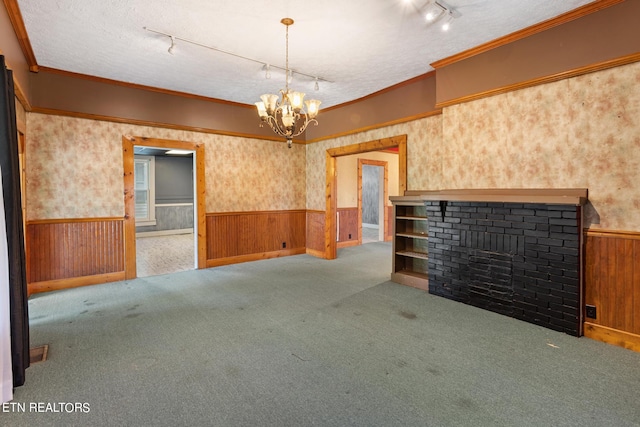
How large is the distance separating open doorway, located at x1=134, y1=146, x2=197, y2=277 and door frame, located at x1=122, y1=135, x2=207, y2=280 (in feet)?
9.02

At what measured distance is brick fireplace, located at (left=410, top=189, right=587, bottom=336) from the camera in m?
2.98

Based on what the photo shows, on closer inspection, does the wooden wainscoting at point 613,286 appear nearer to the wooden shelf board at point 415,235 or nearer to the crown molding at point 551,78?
the crown molding at point 551,78

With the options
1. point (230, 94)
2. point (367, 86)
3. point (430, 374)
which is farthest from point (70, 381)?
point (367, 86)

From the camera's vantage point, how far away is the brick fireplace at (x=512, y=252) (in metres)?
2.98

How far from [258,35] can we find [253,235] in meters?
3.66

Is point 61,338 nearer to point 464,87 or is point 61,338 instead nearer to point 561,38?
point 464,87

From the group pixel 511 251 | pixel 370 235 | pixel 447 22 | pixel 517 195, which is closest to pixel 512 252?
pixel 511 251

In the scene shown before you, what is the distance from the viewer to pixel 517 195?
3.35m

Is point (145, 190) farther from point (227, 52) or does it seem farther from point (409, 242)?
point (409, 242)

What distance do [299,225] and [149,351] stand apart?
4378 mm

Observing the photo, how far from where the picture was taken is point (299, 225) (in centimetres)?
685

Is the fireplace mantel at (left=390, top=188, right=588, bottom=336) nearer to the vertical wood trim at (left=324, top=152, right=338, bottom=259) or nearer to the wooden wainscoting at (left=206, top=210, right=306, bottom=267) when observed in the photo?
the vertical wood trim at (left=324, top=152, right=338, bottom=259)

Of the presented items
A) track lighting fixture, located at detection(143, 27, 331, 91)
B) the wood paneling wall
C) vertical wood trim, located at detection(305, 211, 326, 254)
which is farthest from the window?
track lighting fixture, located at detection(143, 27, 331, 91)

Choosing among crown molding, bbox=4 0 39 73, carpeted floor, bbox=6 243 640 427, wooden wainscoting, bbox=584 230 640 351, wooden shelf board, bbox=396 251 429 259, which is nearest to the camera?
carpeted floor, bbox=6 243 640 427
